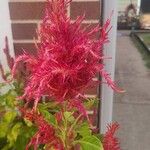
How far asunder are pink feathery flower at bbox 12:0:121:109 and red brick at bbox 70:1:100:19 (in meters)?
0.61

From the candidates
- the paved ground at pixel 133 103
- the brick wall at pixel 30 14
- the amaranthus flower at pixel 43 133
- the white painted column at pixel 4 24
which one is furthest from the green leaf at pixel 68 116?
the paved ground at pixel 133 103

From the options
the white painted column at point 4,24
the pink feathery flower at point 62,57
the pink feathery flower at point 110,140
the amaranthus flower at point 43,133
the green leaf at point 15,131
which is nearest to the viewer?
the pink feathery flower at point 62,57

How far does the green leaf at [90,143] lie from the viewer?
98 centimetres

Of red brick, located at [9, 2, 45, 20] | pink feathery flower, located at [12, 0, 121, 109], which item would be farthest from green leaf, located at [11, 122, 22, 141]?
pink feathery flower, located at [12, 0, 121, 109]

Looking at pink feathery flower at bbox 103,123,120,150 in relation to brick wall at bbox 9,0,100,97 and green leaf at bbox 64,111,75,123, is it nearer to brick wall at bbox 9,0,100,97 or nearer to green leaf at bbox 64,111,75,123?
green leaf at bbox 64,111,75,123

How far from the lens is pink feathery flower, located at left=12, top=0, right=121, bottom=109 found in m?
0.72

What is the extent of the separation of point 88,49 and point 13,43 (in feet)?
2.66

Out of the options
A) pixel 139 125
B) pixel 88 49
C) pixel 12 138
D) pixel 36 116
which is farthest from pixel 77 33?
pixel 139 125

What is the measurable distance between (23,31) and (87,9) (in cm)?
29

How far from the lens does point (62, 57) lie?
29.1 inches

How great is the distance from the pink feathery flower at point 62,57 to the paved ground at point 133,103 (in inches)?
88.5

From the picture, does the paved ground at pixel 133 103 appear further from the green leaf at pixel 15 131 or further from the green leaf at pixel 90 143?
the green leaf at pixel 90 143

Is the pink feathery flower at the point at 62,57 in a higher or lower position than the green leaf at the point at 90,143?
higher

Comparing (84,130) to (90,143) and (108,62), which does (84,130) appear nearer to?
(90,143)
